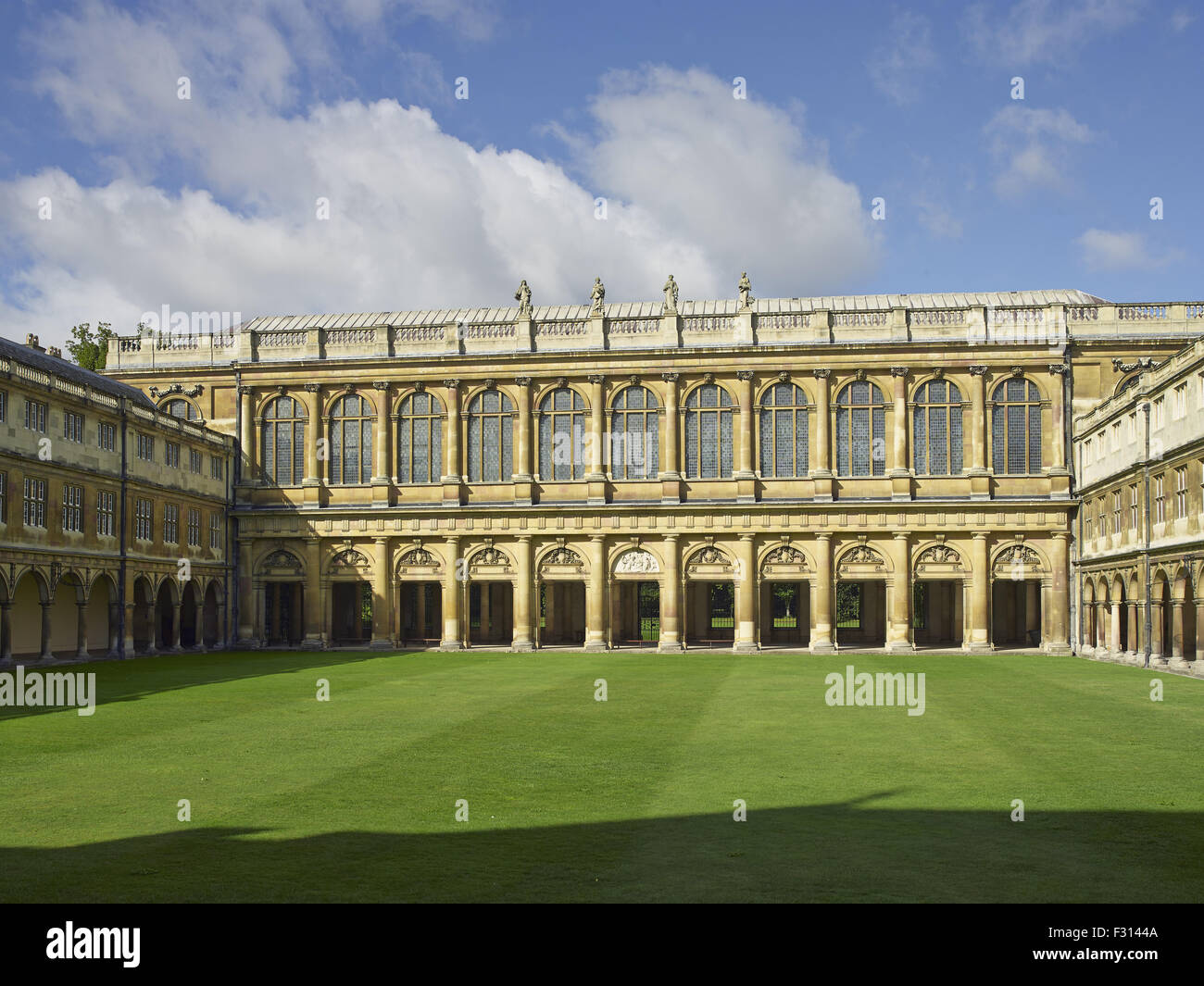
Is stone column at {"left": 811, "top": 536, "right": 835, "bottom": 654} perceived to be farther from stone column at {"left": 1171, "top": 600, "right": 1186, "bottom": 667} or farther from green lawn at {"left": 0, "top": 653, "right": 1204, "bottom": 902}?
green lawn at {"left": 0, "top": 653, "right": 1204, "bottom": 902}

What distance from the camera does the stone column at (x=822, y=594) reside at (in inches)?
2322

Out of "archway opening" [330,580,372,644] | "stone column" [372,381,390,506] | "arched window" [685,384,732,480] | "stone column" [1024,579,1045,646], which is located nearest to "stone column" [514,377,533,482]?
"stone column" [372,381,390,506]

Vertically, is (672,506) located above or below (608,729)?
above

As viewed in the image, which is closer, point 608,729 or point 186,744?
point 186,744

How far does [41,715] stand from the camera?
1126 inches

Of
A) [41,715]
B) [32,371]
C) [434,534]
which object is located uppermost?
[32,371]

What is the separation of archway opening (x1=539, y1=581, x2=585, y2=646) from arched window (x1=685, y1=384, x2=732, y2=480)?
504 inches

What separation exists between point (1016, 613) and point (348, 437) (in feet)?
118

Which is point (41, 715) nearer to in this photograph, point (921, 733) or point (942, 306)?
point (921, 733)

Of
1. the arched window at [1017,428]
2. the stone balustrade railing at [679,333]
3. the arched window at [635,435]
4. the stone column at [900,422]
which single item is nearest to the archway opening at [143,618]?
the stone balustrade railing at [679,333]

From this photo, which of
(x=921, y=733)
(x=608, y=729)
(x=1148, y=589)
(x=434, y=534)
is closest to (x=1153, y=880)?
(x=921, y=733)

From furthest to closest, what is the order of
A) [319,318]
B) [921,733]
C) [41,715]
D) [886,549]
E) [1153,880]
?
[319,318], [886,549], [41,715], [921,733], [1153,880]

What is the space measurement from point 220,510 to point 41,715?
3537 centimetres

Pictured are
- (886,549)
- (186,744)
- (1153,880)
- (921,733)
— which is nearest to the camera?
(1153,880)
